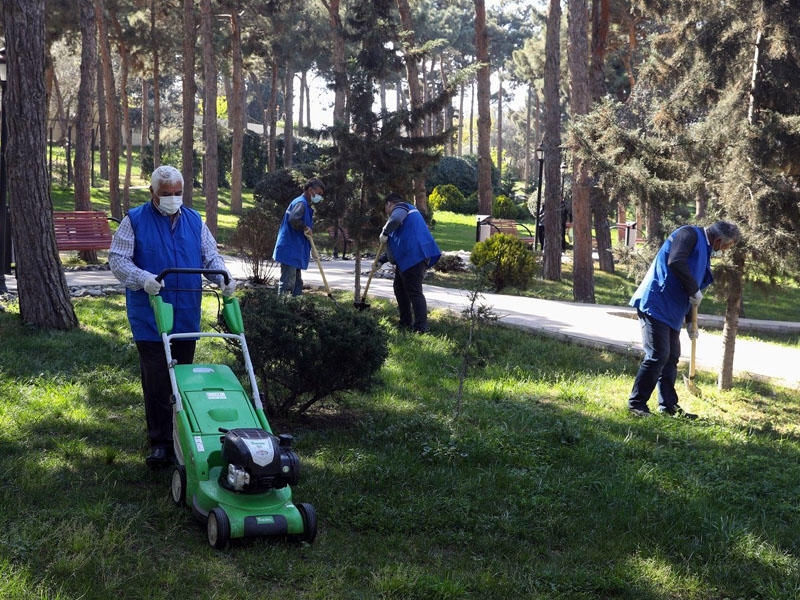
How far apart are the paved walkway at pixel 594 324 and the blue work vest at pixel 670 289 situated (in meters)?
1.29

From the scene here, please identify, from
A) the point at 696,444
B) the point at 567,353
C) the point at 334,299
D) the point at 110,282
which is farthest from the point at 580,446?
the point at 110,282

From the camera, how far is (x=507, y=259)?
16.2 meters

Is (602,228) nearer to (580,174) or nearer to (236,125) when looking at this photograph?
(580,174)

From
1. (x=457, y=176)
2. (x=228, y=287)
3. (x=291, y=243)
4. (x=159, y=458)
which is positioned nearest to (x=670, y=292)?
(x=228, y=287)

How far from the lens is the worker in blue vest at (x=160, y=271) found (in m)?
5.26

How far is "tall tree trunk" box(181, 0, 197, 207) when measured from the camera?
72.7ft

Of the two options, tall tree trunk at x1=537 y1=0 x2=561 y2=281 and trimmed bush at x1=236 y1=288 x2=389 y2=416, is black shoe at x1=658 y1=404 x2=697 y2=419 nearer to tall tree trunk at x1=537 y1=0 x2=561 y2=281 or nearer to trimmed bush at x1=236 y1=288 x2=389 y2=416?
trimmed bush at x1=236 y1=288 x2=389 y2=416

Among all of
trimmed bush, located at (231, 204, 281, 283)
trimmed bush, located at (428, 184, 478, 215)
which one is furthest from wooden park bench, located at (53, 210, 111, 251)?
trimmed bush, located at (428, 184, 478, 215)

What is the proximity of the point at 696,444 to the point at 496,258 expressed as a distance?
9.67 m

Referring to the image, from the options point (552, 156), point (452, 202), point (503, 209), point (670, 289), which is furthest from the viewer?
point (452, 202)

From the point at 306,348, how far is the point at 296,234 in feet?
16.1

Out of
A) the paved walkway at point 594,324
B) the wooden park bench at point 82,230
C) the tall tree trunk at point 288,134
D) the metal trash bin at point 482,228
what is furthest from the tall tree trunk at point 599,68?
the tall tree trunk at point 288,134

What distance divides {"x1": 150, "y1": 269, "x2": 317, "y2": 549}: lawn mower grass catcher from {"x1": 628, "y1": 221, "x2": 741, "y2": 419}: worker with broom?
3730mm

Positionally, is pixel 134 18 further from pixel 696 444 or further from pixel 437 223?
pixel 696 444
